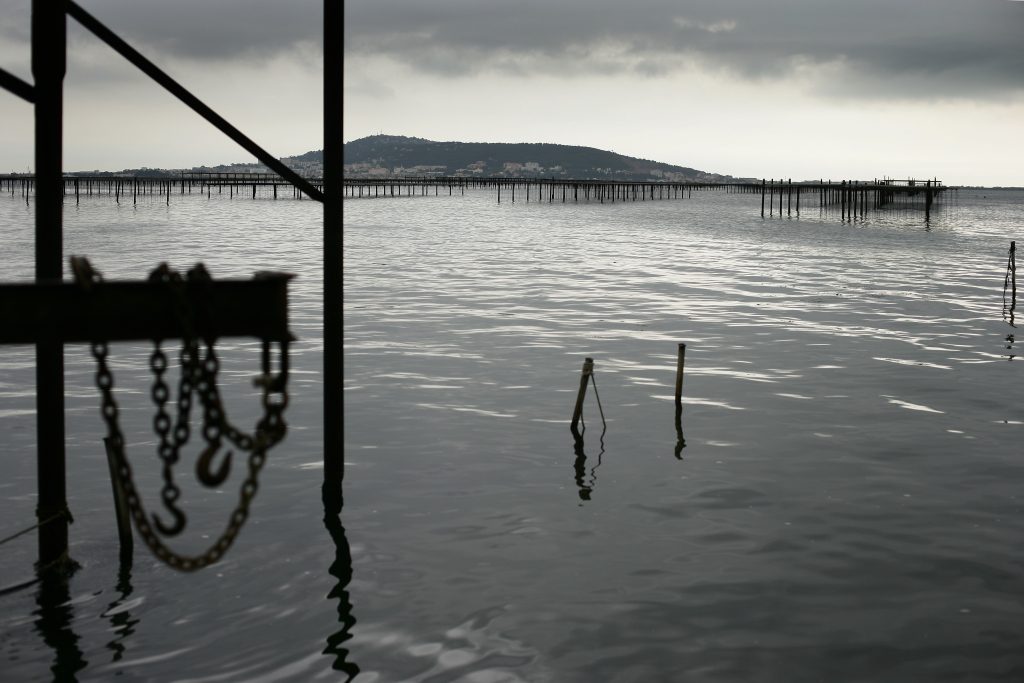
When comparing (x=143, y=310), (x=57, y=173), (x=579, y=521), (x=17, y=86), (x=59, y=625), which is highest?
(x=17, y=86)

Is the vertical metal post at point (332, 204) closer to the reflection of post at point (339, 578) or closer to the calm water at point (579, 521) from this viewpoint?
the reflection of post at point (339, 578)

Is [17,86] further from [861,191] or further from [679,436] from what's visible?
[861,191]

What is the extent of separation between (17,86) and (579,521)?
6.83 meters

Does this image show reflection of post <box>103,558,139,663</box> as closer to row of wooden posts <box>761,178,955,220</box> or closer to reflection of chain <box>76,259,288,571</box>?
reflection of chain <box>76,259,288,571</box>

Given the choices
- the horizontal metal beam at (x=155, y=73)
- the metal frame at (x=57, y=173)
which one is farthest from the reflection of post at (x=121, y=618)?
the horizontal metal beam at (x=155, y=73)

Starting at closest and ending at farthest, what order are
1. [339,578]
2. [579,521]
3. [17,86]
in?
1. [17,86]
2. [339,578]
3. [579,521]

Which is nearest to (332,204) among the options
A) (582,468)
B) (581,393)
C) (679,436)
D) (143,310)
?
(582,468)

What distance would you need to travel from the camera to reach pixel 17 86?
7.69 m

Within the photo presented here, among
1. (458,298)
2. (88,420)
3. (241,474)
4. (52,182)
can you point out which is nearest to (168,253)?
(458,298)

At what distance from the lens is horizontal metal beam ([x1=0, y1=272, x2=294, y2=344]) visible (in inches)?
179

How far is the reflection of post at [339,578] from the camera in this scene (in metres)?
8.38

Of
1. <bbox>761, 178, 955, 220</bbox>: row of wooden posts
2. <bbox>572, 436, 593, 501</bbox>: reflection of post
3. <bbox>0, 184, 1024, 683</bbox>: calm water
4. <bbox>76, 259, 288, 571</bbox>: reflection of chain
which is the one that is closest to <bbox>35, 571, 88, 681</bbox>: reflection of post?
<bbox>0, 184, 1024, 683</bbox>: calm water

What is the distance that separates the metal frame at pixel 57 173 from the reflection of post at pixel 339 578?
5.84 ft

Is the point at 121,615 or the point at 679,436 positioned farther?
the point at 679,436
